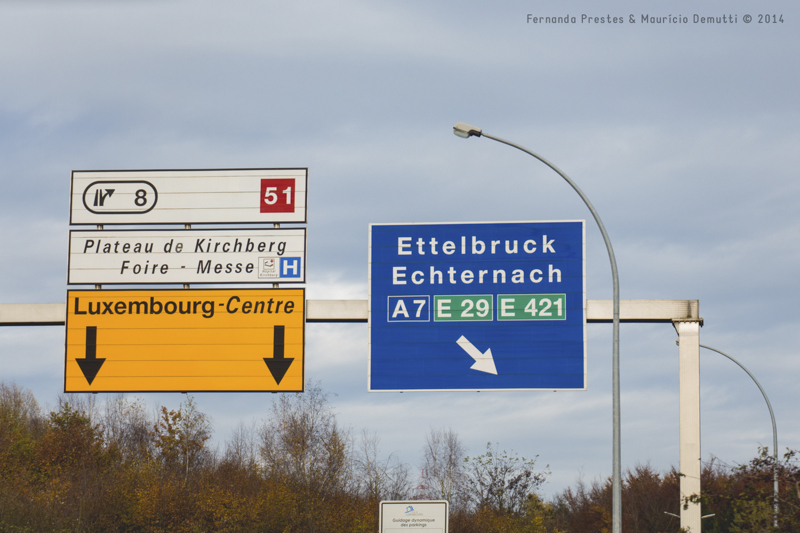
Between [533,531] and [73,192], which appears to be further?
[533,531]

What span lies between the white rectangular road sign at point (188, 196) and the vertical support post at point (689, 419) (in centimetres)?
813

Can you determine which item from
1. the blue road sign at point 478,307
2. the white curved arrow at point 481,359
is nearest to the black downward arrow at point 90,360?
the blue road sign at point 478,307

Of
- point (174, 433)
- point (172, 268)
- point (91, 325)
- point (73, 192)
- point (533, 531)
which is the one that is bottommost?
point (533, 531)

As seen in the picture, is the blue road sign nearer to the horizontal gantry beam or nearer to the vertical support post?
the horizontal gantry beam

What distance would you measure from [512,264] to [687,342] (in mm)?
4091

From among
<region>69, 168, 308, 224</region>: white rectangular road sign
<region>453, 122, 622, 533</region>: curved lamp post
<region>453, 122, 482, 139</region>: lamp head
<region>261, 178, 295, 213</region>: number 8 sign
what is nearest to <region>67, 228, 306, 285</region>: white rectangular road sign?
<region>69, 168, 308, 224</region>: white rectangular road sign

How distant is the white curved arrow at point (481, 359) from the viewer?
16.6 metres

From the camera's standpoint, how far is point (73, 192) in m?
18.0

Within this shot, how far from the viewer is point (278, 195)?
1758cm

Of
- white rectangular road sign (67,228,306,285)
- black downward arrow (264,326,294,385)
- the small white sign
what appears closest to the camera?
black downward arrow (264,326,294,385)

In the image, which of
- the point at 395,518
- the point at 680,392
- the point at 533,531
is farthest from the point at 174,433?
the point at 680,392

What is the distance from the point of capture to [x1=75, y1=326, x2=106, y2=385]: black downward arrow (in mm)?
17438

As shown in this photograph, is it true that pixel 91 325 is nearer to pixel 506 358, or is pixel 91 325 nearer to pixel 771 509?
pixel 506 358

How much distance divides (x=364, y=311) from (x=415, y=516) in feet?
19.9
